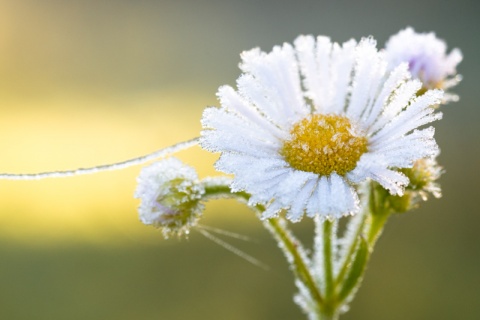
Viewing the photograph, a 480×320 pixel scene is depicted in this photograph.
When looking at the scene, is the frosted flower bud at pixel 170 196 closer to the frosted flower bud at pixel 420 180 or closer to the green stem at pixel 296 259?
the green stem at pixel 296 259

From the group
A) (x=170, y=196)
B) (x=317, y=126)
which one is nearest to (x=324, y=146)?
(x=317, y=126)

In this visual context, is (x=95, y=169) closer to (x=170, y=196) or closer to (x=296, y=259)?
(x=170, y=196)

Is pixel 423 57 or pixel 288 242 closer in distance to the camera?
pixel 288 242

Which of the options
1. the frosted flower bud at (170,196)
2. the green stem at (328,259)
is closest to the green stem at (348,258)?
the green stem at (328,259)

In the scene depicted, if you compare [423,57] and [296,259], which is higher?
[423,57]

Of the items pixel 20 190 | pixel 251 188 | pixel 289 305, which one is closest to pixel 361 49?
pixel 251 188

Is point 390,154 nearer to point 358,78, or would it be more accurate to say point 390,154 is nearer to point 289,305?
point 358,78
